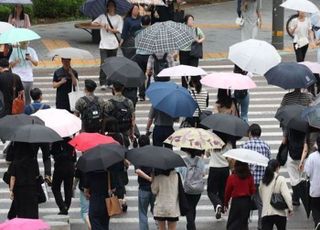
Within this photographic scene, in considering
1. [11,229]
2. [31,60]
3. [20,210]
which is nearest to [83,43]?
[31,60]

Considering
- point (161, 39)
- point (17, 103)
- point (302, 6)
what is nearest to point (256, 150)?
point (17, 103)

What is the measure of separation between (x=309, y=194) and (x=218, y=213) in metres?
1.37

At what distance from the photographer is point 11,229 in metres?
9.68

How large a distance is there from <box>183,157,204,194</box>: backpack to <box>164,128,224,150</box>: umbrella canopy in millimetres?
281

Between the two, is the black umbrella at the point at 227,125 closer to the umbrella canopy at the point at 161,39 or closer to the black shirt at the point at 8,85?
the black shirt at the point at 8,85

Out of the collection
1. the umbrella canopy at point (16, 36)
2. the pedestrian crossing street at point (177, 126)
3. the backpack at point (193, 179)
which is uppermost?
the umbrella canopy at point (16, 36)

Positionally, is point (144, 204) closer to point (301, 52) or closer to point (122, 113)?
point (122, 113)

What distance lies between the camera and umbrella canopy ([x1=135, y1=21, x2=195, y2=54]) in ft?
58.7

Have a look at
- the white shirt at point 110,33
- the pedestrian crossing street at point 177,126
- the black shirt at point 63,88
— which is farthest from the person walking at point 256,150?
the white shirt at point 110,33

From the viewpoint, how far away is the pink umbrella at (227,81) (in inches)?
614

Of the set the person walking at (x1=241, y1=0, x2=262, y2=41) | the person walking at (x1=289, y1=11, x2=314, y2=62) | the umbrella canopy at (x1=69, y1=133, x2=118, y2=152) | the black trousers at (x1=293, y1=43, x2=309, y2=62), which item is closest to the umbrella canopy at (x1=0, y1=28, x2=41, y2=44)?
the umbrella canopy at (x1=69, y1=133, x2=118, y2=152)

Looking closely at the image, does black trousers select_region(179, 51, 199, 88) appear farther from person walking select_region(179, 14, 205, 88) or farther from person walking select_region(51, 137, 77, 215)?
person walking select_region(51, 137, 77, 215)

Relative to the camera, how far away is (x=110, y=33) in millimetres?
20844

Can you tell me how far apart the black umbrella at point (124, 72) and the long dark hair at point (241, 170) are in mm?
3376
